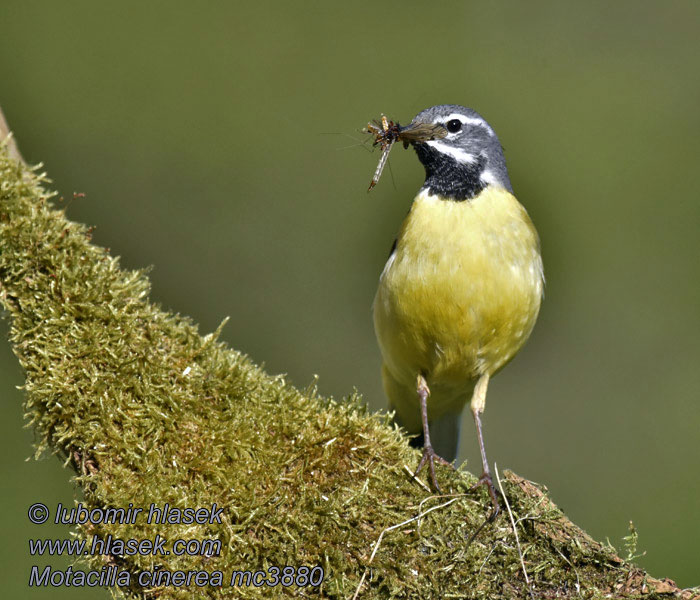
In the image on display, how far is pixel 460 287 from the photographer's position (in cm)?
396

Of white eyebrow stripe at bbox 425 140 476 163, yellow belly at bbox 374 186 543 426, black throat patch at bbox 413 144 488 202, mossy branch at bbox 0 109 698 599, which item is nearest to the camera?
mossy branch at bbox 0 109 698 599

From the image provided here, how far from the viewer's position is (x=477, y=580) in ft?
9.05

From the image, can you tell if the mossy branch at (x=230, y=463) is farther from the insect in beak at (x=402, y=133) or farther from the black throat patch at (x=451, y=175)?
the insect in beak at (x=402, y=133)

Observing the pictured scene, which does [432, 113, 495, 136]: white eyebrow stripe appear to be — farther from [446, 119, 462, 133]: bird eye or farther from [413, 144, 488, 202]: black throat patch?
[413, 144, 488, 202]: black throat patch

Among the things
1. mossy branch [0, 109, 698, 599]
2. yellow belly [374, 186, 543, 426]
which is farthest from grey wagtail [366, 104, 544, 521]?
mossy branch [0, 109, 698, 599]

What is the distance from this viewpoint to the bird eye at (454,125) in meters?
4.34

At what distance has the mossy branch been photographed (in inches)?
107

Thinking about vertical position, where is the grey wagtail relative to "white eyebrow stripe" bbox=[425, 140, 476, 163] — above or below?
below

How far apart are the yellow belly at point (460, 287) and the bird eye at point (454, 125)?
39cm

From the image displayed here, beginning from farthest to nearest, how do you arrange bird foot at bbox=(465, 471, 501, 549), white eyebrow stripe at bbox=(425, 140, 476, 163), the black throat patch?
white eyebrow stripe at bbox=(425, 140, 476, 163) < the black throat patch < bird foot at bbox=(465, 471, 501, 549)

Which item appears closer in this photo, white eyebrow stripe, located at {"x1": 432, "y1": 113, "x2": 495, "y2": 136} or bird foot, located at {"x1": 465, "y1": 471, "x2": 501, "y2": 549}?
bird foot, located at {"x1": 465, "y1": 471, "x2": 501, "y2": 549}

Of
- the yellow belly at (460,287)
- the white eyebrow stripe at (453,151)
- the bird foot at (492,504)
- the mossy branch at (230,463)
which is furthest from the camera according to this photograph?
the white eyebrow stripe at (453,151)

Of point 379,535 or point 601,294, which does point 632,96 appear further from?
point 379,535

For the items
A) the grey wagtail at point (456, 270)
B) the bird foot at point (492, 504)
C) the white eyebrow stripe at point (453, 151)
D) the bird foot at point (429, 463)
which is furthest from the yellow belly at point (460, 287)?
the bird foot at point (492, 504)
